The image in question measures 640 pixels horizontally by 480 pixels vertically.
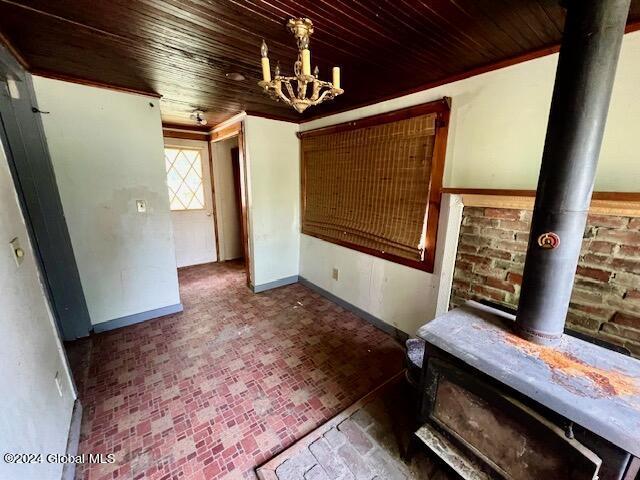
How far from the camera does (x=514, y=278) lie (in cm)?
157

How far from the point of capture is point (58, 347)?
1.49m

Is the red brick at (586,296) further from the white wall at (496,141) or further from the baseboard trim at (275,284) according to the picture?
the baseboard trim at (275,284)

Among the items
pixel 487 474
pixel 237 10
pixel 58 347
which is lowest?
pixel 487 474

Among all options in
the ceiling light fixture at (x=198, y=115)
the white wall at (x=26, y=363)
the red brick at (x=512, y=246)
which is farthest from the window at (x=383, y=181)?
the white wall at (x=26, y=363)

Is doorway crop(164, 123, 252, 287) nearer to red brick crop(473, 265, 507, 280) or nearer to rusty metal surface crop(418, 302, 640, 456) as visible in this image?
red brick crop(473, 265, 507, 280)

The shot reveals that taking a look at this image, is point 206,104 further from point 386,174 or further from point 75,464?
point 75,464

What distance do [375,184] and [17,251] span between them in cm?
232

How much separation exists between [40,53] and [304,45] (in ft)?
5.68

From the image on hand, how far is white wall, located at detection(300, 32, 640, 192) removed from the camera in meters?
1.24

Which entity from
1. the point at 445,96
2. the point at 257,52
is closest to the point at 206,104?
the point at 257,52

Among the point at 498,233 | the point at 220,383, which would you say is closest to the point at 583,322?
the point at 498,233

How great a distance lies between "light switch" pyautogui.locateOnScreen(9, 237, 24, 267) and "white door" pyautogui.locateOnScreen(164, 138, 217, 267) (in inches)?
114

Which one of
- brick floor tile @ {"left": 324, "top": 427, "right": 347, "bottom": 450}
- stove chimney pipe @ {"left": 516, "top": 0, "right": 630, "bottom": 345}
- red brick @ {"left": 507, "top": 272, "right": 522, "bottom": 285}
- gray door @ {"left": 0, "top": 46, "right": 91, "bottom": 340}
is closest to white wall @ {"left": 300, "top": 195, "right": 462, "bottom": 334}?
red brick @ {"left": 507, "top": 272, "right": 522, "bottom": 285}

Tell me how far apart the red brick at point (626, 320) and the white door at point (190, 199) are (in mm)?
4606
